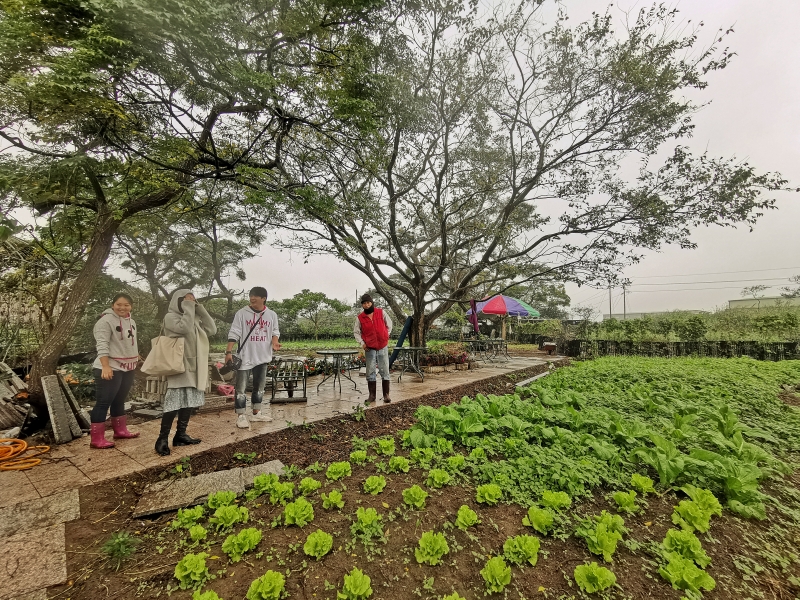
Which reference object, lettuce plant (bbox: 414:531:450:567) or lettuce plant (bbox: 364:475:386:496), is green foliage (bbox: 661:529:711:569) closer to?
lettuce plant (bbox: 414:531:450:567)

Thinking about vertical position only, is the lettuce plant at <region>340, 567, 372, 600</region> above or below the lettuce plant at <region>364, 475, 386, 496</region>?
below

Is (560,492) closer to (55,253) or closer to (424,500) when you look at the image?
(424,500)

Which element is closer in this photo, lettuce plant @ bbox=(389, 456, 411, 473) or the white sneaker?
lettuce plant @ bbox=(389, 456, 411, 473)

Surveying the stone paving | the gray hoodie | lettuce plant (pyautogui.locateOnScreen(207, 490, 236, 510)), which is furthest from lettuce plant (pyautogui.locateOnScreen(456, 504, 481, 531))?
the gray hoodie

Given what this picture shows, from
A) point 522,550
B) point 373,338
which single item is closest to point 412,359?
point 373,338

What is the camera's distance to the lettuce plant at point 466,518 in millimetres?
2094

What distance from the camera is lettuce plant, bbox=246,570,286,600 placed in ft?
5.14

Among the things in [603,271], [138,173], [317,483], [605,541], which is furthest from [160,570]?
[603,271]

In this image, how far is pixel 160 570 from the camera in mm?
1836

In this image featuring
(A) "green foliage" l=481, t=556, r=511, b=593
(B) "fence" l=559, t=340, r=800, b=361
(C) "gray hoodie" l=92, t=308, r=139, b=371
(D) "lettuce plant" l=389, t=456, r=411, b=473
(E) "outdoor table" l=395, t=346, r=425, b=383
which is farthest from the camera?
(B) "fence" l=559, t=340, r=800, b=361

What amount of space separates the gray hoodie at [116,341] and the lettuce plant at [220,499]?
6.62 ft

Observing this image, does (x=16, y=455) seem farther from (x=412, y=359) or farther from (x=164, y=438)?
(x=412, y=359)

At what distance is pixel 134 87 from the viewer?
13.7 ft

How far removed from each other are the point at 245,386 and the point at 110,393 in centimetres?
125
